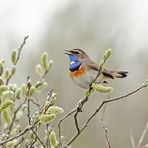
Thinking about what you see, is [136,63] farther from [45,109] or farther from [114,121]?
[45,109]

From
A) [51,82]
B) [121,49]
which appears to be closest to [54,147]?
[51,82]

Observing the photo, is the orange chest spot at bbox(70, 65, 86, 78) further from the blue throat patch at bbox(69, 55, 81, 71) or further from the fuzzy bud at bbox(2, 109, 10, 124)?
the fuzzy bud at bbox(2, 109, 10, 124)

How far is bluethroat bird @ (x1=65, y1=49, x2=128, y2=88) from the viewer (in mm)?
4836

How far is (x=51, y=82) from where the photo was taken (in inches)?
525

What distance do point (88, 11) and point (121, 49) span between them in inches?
124

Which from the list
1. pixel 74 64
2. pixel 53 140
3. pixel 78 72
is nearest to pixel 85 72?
pixel 78 72

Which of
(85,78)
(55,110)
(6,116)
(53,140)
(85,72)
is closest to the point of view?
(55,110)

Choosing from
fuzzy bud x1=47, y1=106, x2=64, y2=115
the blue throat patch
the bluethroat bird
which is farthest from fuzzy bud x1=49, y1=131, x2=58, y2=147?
the blue throat patch

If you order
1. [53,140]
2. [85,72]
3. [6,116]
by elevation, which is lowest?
[53,140]

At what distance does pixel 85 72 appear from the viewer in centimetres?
505

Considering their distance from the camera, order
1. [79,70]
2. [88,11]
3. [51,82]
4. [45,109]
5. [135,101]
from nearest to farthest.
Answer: [45,109] < [79,70] < [135,101] < [51,82] < [88,11]

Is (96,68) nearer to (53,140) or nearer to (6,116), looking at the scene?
(6,116)

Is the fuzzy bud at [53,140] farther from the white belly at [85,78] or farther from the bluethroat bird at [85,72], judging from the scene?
the white belly at [85,78]

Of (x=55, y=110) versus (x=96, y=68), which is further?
(x=96, y=68)
